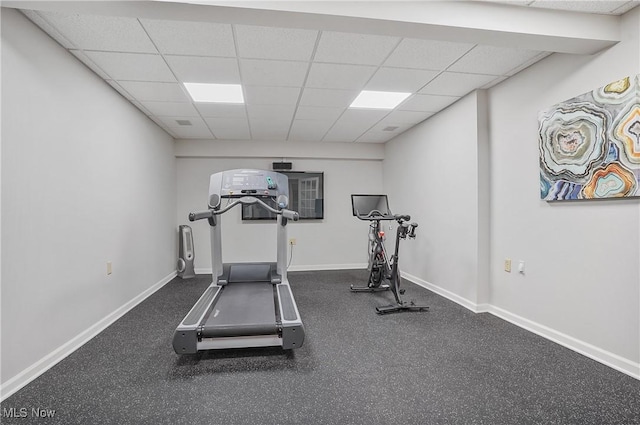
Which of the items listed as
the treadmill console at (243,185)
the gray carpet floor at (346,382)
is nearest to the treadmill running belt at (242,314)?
the gray carpet floor at (346,382)

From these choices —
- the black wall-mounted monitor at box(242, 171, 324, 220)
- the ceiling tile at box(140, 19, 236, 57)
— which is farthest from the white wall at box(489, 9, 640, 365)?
the black wall-mounted monitor at box(242, 171, 324, 220)

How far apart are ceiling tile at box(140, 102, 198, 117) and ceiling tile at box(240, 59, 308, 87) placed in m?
1.05

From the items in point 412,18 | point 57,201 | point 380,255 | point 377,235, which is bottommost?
point 380,255

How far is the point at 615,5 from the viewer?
1880 mm

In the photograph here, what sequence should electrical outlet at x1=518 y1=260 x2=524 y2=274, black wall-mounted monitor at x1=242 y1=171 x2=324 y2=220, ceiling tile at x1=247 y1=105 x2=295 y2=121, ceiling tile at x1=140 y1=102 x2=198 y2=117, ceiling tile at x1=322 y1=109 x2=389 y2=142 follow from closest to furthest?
electrical outlet at x1=518 y1=260 x2=524 y2=274 → ceiling tile at x1=140 y1=102 x2=198 y2=117 → ceiling tile at x1=247 y1=105 x2=295 y2=121 → ceiling tile at x1=322 y1=109 x2=389 y2=142 → black wall-mounted monitor at x1=242 y1=171 x2=324 y2=220

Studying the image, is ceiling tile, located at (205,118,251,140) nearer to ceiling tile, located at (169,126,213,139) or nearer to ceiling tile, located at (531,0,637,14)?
ceiling tile, located at (169,126,213,139)

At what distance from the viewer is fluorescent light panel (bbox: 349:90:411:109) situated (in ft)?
10.5

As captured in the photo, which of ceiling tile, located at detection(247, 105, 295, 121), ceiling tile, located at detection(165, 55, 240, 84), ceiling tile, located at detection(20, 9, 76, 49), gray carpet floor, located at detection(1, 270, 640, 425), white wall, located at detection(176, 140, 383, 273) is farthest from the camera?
white wall, located at detection(176, 140, 383, 273)

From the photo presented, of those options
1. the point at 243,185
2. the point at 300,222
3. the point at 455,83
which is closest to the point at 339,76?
the point at 455,83

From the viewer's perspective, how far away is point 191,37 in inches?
82.6

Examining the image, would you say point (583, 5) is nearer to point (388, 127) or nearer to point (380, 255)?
point (388, 127)

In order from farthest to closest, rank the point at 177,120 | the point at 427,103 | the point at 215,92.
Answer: the point at 177,120, the point at 427,103, the point at 215,92

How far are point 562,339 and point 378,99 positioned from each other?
2.85 meters

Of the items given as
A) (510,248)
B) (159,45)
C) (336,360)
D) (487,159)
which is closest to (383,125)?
(487,159)
